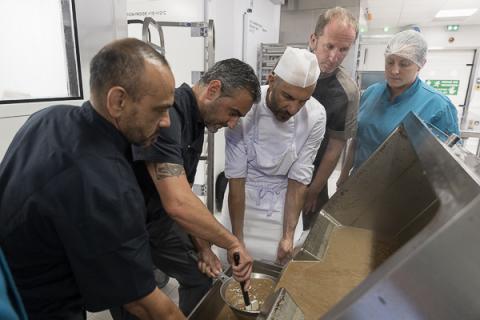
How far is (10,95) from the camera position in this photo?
1602 mm

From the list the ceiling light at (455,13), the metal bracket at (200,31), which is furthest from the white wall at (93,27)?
the ceiling light at (455,13)

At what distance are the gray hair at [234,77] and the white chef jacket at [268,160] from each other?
0.29m

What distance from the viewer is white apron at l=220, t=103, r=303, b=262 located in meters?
1.45

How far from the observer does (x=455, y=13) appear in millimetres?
5820

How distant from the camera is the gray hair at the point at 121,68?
0.73m

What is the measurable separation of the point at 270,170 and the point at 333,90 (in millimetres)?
594

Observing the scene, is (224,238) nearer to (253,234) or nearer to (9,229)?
(253,234)

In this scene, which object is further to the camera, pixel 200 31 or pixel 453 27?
pixel 453 27

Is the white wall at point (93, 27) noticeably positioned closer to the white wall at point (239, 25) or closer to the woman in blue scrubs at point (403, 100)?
the white wall at point (239, 25)

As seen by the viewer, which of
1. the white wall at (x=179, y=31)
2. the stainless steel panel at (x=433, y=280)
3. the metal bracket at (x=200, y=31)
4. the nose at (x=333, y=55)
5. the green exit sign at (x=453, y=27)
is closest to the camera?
the stainless steel panel at (x=433, y=280)

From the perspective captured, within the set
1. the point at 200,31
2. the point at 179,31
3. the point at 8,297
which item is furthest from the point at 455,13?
the point at 8,297

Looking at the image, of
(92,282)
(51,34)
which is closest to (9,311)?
(92,282)

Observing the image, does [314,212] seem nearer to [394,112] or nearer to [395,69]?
[394,112]

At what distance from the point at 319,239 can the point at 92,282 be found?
83 cm
